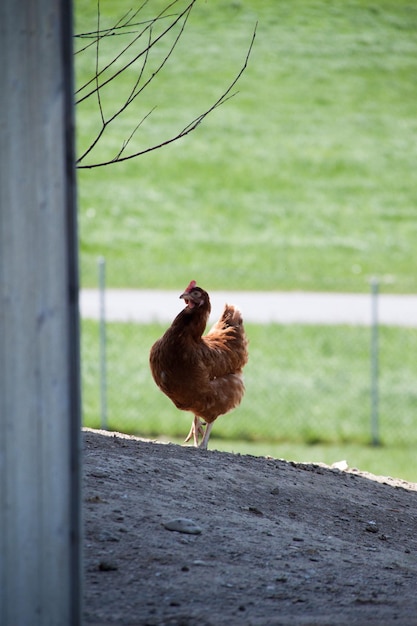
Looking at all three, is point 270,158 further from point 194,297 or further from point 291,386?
point 194,297

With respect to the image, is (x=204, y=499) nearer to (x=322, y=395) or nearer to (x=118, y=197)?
(x=322, y=395)

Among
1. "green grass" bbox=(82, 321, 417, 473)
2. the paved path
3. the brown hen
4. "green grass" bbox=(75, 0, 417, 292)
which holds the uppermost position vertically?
"green grass" bbox=(75, 0, 417, 292)

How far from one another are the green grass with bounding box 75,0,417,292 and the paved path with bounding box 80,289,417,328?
1.97 ft

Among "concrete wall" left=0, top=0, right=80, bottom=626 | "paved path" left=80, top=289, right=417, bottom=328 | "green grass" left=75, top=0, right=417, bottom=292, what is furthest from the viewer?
"green grass" left=75, top=0, right=417, bottom=292

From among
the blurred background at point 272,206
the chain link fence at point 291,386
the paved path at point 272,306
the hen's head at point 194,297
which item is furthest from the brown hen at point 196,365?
the paved path at point 272,306

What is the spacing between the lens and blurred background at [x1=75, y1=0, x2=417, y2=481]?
13453 mm

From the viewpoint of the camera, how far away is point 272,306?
56.2ft

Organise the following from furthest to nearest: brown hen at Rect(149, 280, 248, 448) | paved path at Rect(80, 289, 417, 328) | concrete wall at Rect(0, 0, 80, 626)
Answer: paved path at Rect(80, 289, 417, 328), brown hen at Rect(149, 280, 248, 448), concrete wall at Rect(0, 0, 80, 626)

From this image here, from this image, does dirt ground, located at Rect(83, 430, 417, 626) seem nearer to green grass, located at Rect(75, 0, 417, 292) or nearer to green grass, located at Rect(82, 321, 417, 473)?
green grass, located at Rect(82, 321, 417, 473)

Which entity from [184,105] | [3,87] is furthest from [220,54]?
[3,87]

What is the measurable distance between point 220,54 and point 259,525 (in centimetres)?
2962

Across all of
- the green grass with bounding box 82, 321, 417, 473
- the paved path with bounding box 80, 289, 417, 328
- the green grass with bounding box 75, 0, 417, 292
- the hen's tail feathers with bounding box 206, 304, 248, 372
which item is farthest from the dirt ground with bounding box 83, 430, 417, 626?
the green grass with bounding box 75, 0, 417, 292

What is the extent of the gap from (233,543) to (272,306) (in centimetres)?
1261

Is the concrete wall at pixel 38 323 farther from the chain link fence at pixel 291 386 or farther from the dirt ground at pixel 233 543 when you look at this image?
the chain link fence at pixel 291 386
